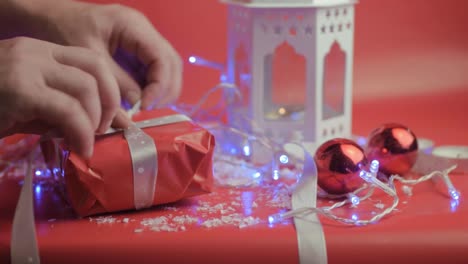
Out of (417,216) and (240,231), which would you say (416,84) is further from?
(240,231)

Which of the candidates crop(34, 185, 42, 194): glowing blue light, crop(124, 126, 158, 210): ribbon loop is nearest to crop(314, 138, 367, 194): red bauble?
crop(124, 126, 158, 210): ribbon loop

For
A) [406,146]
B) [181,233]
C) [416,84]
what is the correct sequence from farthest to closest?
[416,84]
[406,146]
[181,233]

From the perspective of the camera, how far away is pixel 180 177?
932 mm

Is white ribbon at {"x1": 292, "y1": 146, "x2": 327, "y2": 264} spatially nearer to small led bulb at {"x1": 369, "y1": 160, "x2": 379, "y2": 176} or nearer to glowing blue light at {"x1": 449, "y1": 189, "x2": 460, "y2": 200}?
small led bulb at {"x1": 369, "y1": 160, "x2": 379, "y2": 176}

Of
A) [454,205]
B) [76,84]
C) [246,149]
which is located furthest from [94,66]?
[454,205]

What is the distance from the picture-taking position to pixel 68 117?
0.82 meters

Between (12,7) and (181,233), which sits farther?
(12,7)

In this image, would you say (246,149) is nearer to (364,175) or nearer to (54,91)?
(364,175)

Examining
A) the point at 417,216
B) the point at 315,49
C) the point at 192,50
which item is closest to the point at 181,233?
the point at 417,216

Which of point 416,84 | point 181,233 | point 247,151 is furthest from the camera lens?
point 416,84

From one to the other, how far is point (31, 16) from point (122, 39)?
133mm

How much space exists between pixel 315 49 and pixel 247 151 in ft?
Answer: 0.62

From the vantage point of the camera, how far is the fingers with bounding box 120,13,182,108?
3.54ft

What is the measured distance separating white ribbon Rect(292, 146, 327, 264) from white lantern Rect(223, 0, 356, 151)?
0.21 metres
